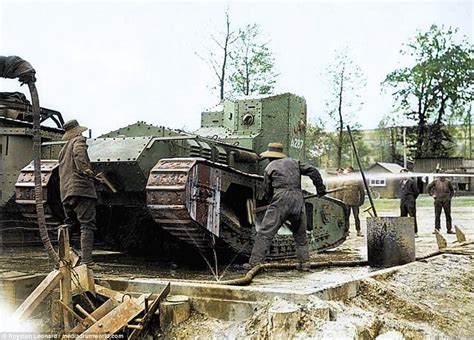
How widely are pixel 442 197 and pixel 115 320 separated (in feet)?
37.5

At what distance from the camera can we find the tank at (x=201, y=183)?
25.0 feet

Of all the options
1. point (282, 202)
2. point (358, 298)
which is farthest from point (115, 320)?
point (282, 202)

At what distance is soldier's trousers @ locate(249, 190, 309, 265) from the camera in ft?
26.2

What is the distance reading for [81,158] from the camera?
753 centimetres

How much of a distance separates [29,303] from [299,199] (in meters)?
3.57

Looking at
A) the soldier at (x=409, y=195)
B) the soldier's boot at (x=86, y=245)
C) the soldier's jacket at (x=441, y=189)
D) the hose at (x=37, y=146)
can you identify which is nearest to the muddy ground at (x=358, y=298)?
the soldier's boot at (x=86, y=245)

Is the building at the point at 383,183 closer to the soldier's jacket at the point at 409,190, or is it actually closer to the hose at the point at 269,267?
the soldier's jacket at the point at 409,190

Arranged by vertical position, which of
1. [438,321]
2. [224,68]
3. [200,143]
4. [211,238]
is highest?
[224,68]

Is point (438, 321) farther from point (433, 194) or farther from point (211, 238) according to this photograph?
point (433, 194)

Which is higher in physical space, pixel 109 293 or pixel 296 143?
pixel 296 143

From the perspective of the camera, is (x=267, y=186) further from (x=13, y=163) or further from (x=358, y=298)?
(x=13, y=163)

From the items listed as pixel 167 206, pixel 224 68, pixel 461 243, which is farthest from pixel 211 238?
pixel 224 68

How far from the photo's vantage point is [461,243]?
11711 millimetres

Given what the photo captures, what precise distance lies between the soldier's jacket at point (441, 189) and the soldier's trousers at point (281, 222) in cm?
833
